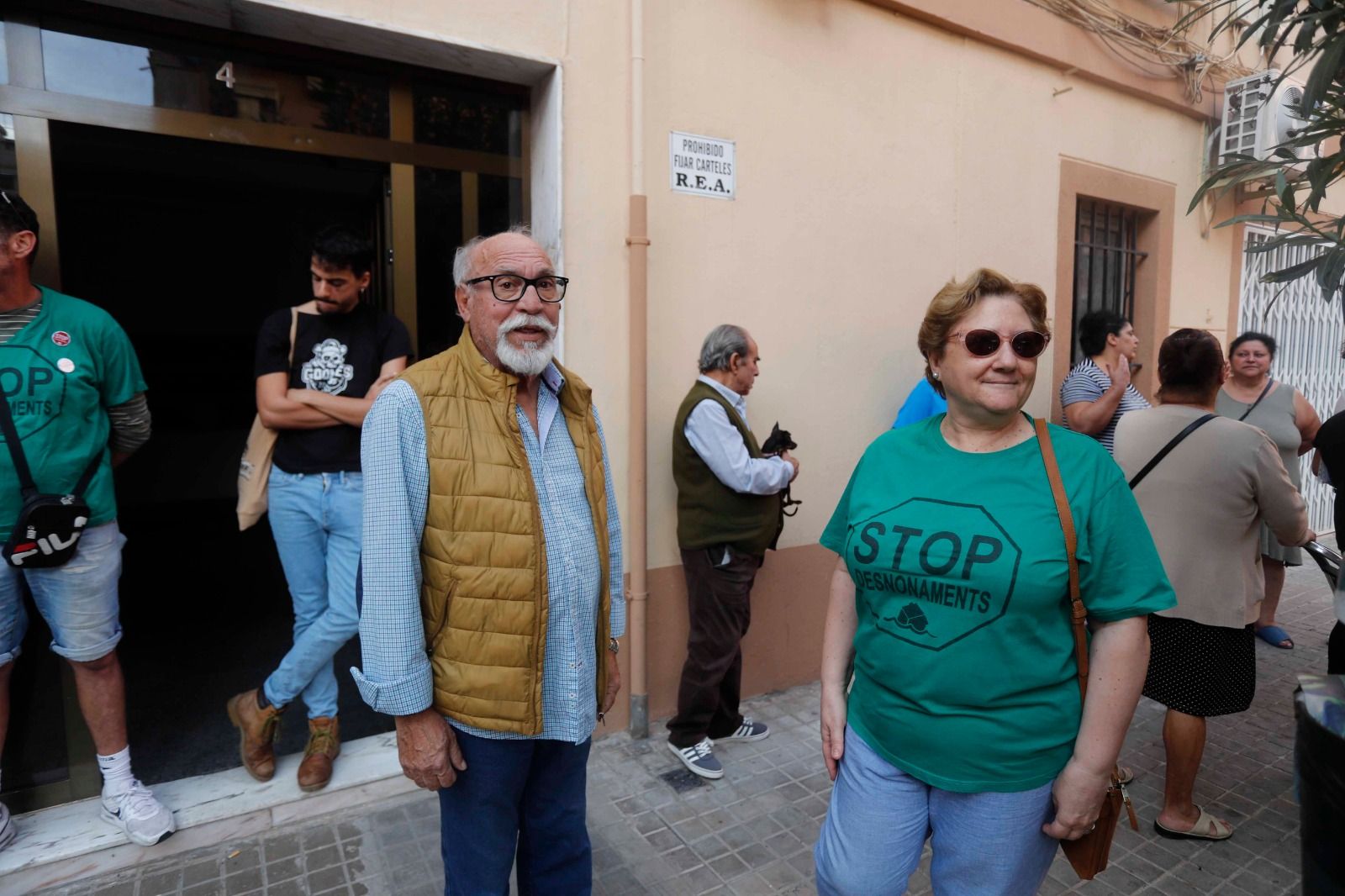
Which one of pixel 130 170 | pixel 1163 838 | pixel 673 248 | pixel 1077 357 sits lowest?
pixel 1163 838

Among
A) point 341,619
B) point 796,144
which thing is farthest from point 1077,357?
point 341,619

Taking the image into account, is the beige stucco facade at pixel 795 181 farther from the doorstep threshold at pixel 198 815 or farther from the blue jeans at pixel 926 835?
the blue jeans at pixel 926 835

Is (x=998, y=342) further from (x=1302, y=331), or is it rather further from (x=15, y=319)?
(x=1302, y=331)

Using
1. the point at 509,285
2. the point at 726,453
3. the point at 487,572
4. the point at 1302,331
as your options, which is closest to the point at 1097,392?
the point at 726,453

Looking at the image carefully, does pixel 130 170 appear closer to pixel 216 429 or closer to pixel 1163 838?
pixel 216 429

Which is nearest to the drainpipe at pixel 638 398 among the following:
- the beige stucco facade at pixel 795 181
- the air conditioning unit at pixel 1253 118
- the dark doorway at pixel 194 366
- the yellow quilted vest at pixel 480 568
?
the beige stucco facade at pixel 795 181

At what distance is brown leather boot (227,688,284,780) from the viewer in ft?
10.5

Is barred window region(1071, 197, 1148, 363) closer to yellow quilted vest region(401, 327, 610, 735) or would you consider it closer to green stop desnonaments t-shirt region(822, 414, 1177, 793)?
green stop desnonaments t-shirt region(822, 414, 1177, 793)

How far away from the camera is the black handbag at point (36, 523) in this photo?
8.36 feet

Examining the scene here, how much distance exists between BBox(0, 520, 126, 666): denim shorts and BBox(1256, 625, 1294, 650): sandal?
636cm

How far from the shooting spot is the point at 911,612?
72.6 inches

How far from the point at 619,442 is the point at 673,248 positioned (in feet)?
3.10

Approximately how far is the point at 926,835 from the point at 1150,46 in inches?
235

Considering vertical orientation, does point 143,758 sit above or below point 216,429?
below
